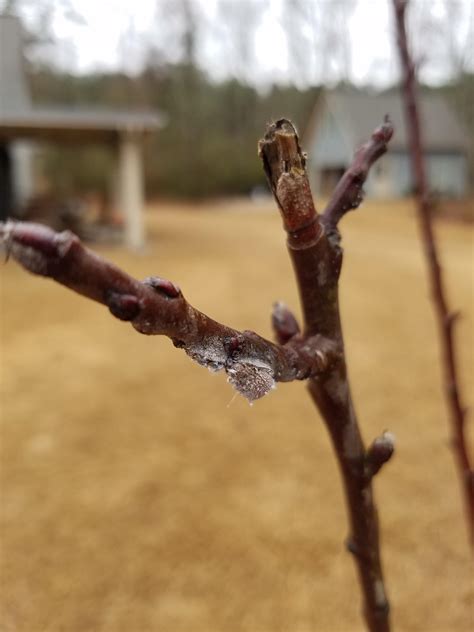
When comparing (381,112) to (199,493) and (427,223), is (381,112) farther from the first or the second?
(427,223)

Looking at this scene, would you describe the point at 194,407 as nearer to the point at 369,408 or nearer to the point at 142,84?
the point at 369,408

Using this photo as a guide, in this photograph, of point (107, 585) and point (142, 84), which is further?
point (142, 84)

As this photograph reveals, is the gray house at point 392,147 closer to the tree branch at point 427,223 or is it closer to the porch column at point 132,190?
the porch column at point 132,190

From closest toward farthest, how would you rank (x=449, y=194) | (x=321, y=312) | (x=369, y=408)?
(x=321, y=312), (x=369, y=408), (x=449, y=194)

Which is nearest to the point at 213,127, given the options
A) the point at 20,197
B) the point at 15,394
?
the point at 20,197

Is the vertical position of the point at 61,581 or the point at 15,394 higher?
the point at 61,581

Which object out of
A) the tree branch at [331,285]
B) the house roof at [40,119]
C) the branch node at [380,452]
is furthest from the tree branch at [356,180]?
the house roof at [40,119]
